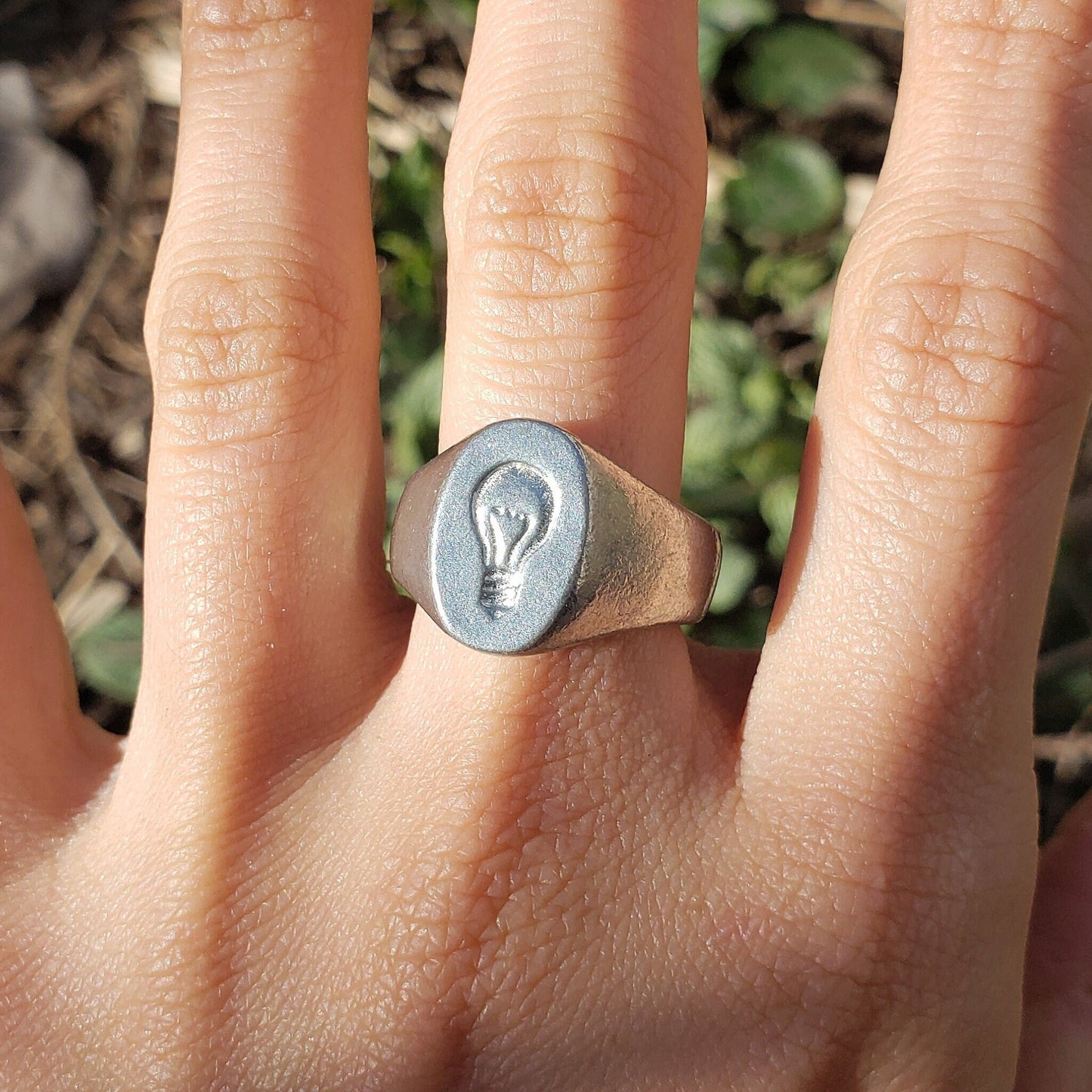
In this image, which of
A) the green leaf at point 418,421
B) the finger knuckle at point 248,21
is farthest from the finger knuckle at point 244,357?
the green leaf at point 418,421

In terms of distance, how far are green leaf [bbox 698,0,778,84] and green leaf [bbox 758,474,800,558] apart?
0.93m

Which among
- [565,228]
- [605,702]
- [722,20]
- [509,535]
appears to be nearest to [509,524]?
[509,535]

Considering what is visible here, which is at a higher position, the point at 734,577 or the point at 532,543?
the point at 532,543

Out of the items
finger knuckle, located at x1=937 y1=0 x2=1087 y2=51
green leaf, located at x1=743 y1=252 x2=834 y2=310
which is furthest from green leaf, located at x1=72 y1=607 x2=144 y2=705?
finger knuckle, located at x1=937 y1=0 x2=1087 y2=51

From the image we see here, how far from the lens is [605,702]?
143 centimetres

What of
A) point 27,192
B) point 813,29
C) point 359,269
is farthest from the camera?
point 27,192

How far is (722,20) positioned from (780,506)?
1.08 metres

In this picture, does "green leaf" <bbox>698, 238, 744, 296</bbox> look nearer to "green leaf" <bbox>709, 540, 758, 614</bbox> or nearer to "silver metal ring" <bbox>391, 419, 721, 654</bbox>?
"green leaf" <bbox>709, 540, 758, 614</bbox>

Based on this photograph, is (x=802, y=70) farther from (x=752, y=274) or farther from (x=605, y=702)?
(x=605, y=702)

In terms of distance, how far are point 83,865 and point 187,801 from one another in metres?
0.20

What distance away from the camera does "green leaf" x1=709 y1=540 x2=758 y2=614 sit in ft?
6.75


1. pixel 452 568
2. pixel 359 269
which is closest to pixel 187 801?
pixel 452 568

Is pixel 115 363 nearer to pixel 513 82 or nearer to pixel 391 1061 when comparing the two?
pixel 513 82

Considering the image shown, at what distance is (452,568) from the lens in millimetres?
1249
